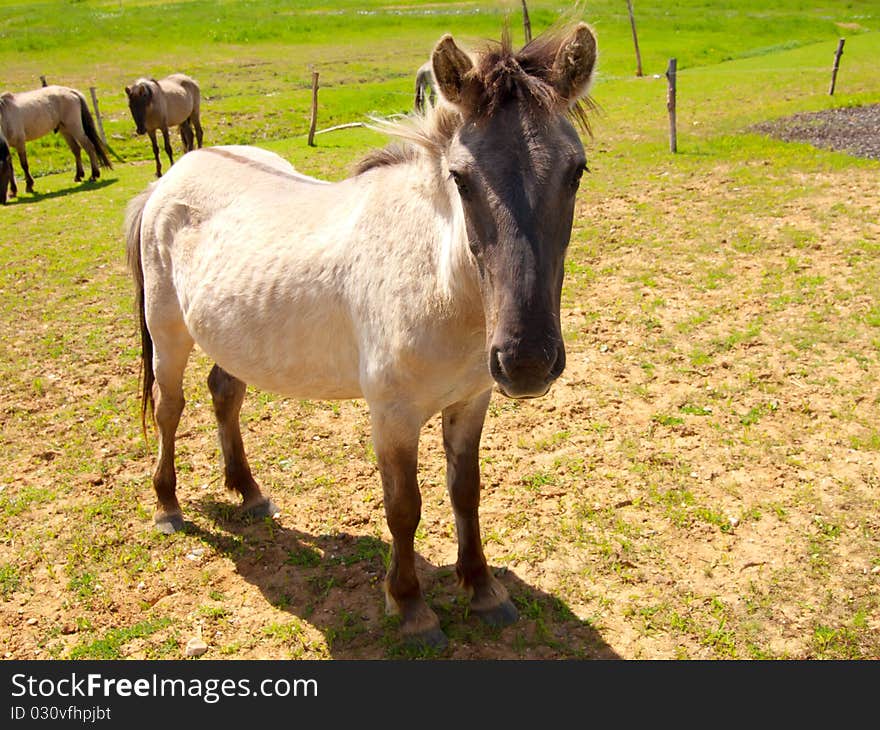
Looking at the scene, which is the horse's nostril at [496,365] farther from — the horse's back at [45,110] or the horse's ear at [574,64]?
the horse's back at [45,110]

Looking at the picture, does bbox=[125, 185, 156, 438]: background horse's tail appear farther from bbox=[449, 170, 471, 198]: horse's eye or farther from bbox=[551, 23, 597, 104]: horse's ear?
bbox=[551, 23, 597, 104]: horse's ear

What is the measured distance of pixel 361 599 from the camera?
4.23 meters

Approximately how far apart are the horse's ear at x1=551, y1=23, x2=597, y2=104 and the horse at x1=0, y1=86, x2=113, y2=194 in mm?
16606

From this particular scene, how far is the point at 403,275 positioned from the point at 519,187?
869 millimetres

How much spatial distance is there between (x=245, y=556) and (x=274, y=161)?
105 inches

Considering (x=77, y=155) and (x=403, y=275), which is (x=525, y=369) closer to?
(x=403, y=275)

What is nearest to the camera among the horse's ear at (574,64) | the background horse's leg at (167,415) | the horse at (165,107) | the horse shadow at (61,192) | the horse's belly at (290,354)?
the horse's ear at (574,64)

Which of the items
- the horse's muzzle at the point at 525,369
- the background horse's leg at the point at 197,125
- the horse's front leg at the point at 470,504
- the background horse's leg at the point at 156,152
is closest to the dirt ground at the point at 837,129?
the horse's front leg at the point at 470,504

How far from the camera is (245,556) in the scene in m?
4.66

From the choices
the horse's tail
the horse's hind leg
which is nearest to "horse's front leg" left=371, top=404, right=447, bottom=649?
the horse's hind leg

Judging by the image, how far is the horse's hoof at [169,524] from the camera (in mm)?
4852

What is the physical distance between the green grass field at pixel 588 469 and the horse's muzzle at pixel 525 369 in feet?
4.86

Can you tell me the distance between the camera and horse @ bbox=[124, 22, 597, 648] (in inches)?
103

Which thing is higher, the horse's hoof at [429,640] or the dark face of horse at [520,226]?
the dark face of horse at [520,226]
